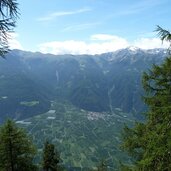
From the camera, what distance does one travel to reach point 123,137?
25422 mm

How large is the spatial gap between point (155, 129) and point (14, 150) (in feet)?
61.5

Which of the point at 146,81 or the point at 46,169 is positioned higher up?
the point at 146,81

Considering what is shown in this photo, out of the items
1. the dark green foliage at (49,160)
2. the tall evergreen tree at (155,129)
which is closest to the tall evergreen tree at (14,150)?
the dark green foliage at (49,160)

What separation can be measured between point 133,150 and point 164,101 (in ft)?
35.4

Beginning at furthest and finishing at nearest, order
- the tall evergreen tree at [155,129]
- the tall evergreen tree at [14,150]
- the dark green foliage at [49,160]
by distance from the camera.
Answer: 1. the dark green foliage at [49,160]
2. the tall evergreen tree at [14,150]
3. the tall evergreen tree at [155,129]

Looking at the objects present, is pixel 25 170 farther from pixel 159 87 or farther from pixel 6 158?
pixel 159 87

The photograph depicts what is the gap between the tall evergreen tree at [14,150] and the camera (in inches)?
1315

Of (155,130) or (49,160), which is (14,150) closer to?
(49,160)

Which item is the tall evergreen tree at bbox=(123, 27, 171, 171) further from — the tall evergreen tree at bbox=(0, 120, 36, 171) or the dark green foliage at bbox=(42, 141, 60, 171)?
the dark green foliage at bbox=(42, 141, 60, 171)

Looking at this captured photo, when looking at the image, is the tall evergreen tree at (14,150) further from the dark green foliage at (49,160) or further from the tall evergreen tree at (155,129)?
the tall evergreen tree at (155,129)

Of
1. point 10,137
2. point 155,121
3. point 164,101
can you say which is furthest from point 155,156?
point 10,137

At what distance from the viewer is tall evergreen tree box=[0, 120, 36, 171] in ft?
110

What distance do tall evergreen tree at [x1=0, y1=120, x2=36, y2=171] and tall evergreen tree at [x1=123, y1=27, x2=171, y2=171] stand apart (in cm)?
1201

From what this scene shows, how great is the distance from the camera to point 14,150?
33.8 meters
